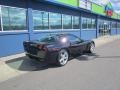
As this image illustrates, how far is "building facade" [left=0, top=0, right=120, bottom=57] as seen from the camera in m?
11.3

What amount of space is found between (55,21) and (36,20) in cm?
277

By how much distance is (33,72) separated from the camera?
8.01 meters

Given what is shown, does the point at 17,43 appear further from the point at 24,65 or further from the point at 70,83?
the point at 70,83

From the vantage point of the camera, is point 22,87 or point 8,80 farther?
point 8,80

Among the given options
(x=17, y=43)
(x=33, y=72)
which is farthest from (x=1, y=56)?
(x=33, y=72)

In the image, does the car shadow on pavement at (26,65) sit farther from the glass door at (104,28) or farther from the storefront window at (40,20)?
the glass door at (104,28)

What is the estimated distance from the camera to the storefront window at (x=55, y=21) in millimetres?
15883

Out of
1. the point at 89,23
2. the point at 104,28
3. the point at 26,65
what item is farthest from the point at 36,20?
the point at 104,28

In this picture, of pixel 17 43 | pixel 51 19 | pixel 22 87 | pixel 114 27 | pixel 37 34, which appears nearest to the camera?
pixel 22 87

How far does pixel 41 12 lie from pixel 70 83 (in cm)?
922

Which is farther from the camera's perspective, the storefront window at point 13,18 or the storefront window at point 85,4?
the storefront window at point 85,4

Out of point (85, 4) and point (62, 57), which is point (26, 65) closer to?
point (62, 57)

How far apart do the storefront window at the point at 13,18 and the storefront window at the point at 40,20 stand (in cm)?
125

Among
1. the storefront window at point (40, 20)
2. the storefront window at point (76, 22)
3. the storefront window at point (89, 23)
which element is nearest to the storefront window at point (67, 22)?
the storefront window at point (76, 22)
